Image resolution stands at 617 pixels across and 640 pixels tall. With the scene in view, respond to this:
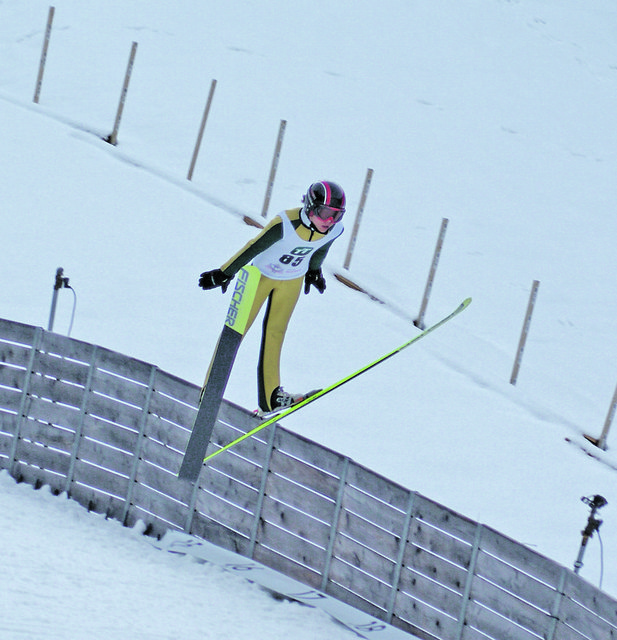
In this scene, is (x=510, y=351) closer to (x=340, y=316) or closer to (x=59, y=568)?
(x=340, y=316)

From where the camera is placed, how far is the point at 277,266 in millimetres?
5301

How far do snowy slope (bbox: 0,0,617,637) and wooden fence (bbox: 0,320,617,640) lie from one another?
2.18 ft

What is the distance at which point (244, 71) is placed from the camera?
49.6ft

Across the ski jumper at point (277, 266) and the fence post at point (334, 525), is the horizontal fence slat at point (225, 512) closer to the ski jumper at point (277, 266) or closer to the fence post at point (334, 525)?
the fence post at point (334, 525)

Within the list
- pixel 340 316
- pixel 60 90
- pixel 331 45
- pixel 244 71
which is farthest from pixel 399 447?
pixel 331 45

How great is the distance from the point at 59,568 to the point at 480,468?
304 centimetres

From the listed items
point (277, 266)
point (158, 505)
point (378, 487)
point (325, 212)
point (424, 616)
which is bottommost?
point (424, 616)

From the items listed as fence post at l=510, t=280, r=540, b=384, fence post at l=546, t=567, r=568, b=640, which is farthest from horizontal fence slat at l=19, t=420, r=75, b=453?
fence post at l=510, t=280, r=540, b=384

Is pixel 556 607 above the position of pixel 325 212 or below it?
below

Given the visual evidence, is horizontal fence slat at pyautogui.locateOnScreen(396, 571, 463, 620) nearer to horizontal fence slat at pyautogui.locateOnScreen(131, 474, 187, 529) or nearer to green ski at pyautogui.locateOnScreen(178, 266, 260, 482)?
green ski at pyautogui.locateOnScreen(178, 266, 260, 482)

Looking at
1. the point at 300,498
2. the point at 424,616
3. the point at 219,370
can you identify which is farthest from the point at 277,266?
the point at 424,616

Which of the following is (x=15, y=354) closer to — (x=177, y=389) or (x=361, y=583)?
(x=177, y=389)

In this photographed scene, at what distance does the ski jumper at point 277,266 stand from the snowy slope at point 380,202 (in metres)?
1.75

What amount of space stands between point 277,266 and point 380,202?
7.46 metres
